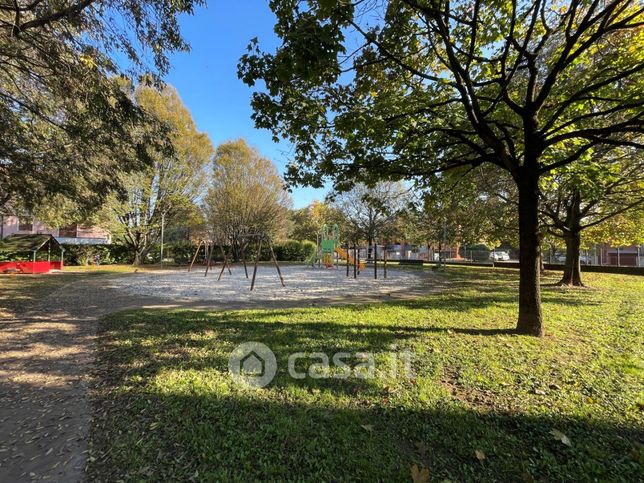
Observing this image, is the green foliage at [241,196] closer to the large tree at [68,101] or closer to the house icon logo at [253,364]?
the large tree at [68,101]

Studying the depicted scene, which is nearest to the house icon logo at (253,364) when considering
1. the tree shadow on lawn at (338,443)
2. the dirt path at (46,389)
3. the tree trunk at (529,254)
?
the tree shadow on lawn at (338,443)

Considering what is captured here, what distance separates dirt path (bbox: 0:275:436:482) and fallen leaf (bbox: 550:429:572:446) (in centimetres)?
372

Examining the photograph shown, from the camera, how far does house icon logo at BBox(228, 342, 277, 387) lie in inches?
153

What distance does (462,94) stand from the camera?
5.41 meters

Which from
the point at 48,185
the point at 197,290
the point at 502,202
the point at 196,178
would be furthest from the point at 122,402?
the point at 196,178

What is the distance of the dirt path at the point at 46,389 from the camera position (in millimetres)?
2541

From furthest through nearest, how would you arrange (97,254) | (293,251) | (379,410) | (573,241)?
1. (293,251)
2. (97,254)
3. (573,241)
4. (379,410)

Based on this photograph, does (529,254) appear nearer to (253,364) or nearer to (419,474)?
(419,474)

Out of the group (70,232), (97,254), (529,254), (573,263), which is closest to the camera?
(529,254)

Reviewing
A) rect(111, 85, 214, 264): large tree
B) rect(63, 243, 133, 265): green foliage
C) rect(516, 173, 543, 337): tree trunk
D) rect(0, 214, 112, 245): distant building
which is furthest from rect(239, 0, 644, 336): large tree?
rect(0, 214, 112, 245): distant building

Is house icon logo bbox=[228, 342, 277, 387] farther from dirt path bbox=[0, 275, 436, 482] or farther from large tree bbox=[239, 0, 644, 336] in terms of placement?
large tree bbox=[239, 0, 644, 336]

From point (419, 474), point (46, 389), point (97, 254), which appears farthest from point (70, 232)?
point (419, 474)

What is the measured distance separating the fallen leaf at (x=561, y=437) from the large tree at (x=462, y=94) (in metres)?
3.27

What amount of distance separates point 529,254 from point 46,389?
7.16 meters
